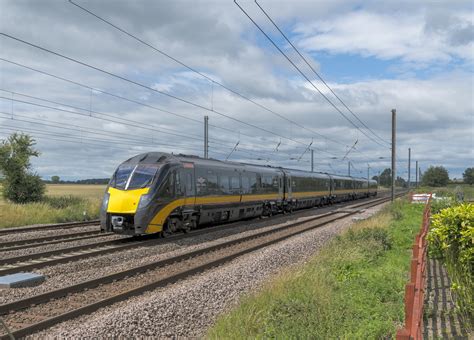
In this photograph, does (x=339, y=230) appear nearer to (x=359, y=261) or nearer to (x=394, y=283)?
(x=359, y=261)

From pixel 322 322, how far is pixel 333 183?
40.9 m

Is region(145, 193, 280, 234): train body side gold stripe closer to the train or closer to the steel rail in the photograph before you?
the train

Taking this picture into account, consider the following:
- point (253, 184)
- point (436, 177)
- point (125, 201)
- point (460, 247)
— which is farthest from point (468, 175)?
point (460, 247)

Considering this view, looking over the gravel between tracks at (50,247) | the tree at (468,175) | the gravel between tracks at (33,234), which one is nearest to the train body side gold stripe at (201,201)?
the gravel between tracks at (50,247)

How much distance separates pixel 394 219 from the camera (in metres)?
22.9

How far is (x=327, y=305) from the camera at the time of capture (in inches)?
259

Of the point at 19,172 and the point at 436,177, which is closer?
the point at 19,172

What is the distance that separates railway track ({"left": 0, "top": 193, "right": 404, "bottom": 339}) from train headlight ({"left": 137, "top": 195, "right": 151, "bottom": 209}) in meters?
2.48

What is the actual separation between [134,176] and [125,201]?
1.06 metres

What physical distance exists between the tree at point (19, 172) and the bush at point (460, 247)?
27.6 metres

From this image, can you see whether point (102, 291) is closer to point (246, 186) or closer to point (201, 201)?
point (201, 201)

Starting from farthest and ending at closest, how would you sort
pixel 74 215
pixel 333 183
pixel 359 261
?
pixel 333 183
pixel 74 215
pixel 359 261

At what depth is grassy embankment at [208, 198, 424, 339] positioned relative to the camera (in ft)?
18.8

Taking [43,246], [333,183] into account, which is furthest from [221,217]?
[333,183]
